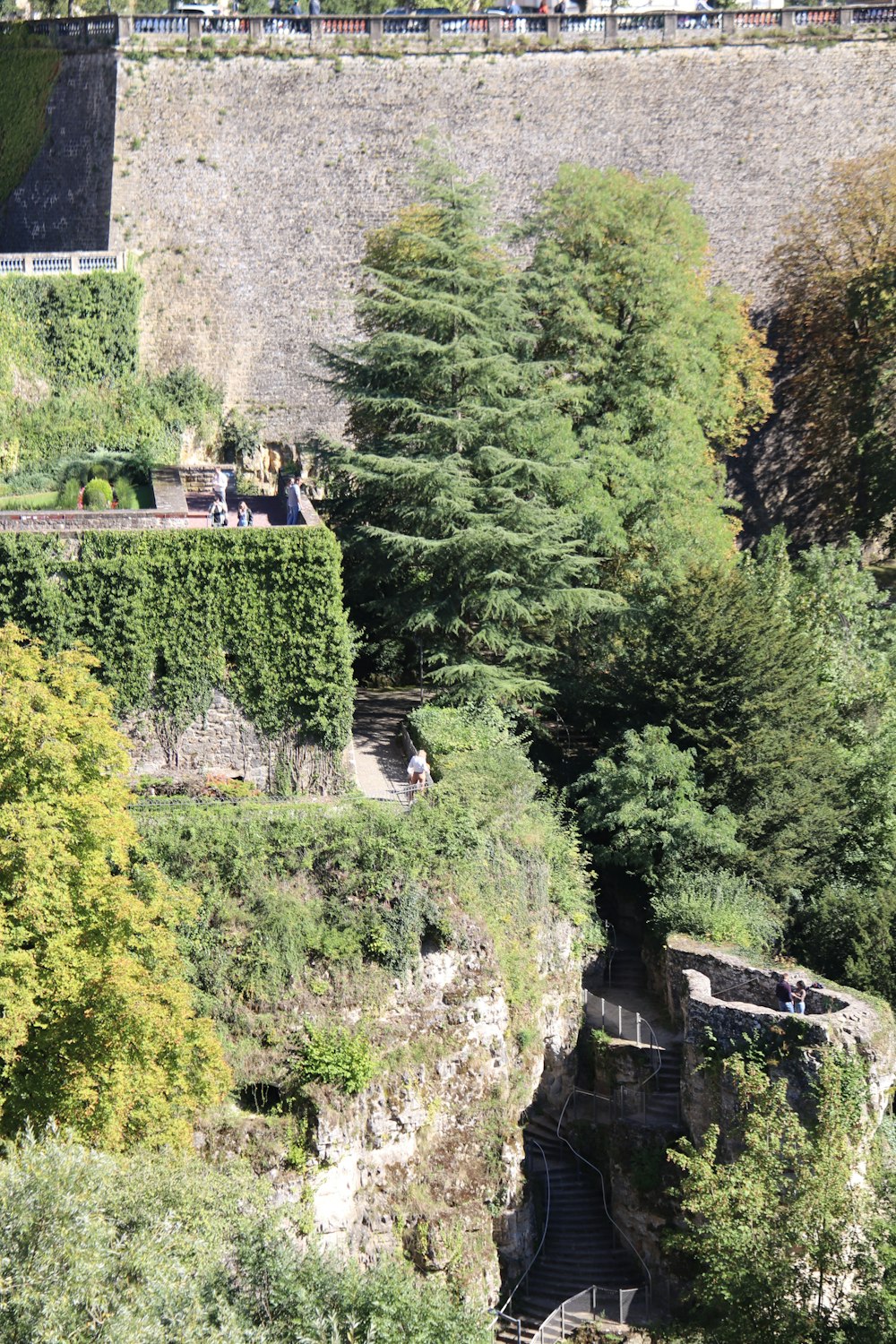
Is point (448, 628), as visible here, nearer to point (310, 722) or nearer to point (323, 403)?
point (310, 722)

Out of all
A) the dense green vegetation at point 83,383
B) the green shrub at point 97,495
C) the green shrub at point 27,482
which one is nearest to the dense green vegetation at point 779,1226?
the green shrub at point 97,495

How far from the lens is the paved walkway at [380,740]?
22.3m

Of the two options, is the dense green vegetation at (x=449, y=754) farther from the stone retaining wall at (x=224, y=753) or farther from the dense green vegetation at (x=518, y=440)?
the stone retaining wall at (x=224, y=753)

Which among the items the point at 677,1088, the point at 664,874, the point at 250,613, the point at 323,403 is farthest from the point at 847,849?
the point at 323,403

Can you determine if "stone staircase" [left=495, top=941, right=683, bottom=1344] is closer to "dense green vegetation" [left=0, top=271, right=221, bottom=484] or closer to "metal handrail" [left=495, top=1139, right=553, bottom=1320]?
"metal handrail" [left=495, top=1139, right=553, bottom=1320]

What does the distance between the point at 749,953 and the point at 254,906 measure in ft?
21.1

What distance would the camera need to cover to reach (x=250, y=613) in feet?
70.6

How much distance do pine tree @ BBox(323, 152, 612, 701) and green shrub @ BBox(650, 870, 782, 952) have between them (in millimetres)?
3831

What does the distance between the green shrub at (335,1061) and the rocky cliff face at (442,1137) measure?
178 mm

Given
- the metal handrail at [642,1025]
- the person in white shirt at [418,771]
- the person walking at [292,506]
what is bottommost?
the metal handrail at [642,1025]

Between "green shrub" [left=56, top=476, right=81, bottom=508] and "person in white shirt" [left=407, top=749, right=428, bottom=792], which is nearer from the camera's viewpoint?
"person in white shirt" [left=407, top=749, right=428, bottom=792]

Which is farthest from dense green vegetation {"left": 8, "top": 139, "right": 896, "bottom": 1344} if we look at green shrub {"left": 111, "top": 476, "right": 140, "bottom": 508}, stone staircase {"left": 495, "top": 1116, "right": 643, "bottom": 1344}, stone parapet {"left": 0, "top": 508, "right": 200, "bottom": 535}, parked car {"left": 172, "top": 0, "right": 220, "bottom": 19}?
parked car {"left": 172, "top": 0, "right": 220, "bottom": 19}

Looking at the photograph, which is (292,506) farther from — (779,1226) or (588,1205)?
(779,1226)

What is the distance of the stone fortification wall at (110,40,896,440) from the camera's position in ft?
120
